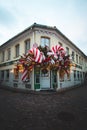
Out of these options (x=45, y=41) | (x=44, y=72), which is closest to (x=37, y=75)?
(x=44, y=72)

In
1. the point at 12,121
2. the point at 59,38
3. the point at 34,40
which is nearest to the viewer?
the point at 12,121

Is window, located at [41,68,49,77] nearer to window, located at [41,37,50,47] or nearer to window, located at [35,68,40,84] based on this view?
window, located at [35,68,40,84]

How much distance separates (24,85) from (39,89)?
2035 millimetres

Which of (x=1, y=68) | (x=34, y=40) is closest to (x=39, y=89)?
(x=34, y=40)

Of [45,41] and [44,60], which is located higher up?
[45,41]

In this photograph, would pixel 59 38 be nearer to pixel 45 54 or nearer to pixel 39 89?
pixel 45 54

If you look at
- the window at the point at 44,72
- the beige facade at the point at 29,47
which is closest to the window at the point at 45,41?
the beige facade at the point at 29,47

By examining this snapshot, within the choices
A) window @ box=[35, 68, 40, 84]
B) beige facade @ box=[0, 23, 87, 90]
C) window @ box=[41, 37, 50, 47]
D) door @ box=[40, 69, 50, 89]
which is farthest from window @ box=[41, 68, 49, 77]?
window @ box=[41, 37, 50, 47]

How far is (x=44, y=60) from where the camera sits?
12.5m

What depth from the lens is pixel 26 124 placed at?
473 centimetres

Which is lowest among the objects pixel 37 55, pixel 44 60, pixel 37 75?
pixel 37 75

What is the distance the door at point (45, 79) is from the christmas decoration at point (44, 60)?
25cm

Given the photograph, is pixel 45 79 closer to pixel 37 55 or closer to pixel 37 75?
pixel 37 75

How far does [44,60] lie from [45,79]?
218cm
